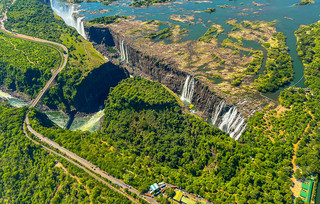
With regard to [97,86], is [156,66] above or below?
above

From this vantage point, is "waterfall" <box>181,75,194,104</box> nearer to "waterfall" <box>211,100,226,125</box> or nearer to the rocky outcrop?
the rocky outcrop

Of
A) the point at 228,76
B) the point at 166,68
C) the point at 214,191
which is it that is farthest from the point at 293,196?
the point at 166,68

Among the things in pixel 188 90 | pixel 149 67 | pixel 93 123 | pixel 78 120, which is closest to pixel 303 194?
pixel 188 90

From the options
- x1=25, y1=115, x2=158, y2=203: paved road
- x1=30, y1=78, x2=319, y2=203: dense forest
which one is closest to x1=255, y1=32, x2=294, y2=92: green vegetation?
x1=30, y1=78, x2=319, y2=203: dense forest

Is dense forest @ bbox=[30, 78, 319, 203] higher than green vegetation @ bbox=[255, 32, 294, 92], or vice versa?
green vegetation @ bbox=[255, 32, 294, 92]

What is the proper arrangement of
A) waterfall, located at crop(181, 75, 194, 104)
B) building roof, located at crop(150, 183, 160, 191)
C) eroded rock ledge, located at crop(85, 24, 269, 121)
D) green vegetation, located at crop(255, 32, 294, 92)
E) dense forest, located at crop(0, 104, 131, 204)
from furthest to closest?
waterfall, located at crop(181, 75, 194, 104) → green vegetation, located at crop(255, 32, 294, 92) → eroded rock ledge, located at crop(85, 24, 269, 121) → dense forest, located at crop(0, 104, 131, 204) → building roof, located at crop(150, 183, 160, 191)

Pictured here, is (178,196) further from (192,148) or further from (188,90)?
(188,90)

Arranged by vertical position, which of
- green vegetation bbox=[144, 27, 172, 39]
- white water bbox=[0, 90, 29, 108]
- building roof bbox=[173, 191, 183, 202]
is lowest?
white water bbox=[0, 90, 29, 108]

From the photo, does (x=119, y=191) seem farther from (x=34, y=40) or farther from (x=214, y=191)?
(x=34, y=40)
